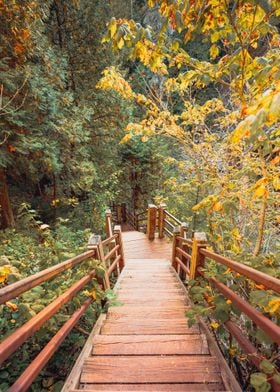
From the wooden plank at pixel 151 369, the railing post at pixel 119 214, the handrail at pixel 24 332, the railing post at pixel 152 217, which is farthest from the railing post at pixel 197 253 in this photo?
the railing post at pixel 119 214

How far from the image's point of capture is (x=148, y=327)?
2701mm

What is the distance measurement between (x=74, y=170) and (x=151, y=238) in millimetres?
3689

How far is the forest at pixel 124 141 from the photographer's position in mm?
1943

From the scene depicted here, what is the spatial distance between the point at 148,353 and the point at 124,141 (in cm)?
485

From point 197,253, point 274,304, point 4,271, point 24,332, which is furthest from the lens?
point 197,253

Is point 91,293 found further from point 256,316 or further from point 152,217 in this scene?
point 152,217

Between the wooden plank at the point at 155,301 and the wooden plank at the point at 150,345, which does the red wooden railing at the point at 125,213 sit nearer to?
the wooden plank at the point at 155,301

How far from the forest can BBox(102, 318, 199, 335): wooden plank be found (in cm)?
29

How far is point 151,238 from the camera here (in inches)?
343

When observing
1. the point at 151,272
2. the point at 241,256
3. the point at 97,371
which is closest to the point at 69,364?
the point at 97,371

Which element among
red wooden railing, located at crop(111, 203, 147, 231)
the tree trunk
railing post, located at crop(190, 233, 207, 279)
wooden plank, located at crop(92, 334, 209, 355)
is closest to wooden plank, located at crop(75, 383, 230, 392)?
wooden plank, located at crop(92, 334, 209, 355)

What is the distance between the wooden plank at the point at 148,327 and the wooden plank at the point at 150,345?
190 millimetres

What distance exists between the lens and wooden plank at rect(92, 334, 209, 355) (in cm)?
218

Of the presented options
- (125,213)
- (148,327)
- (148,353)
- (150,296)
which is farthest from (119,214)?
(148,353)
